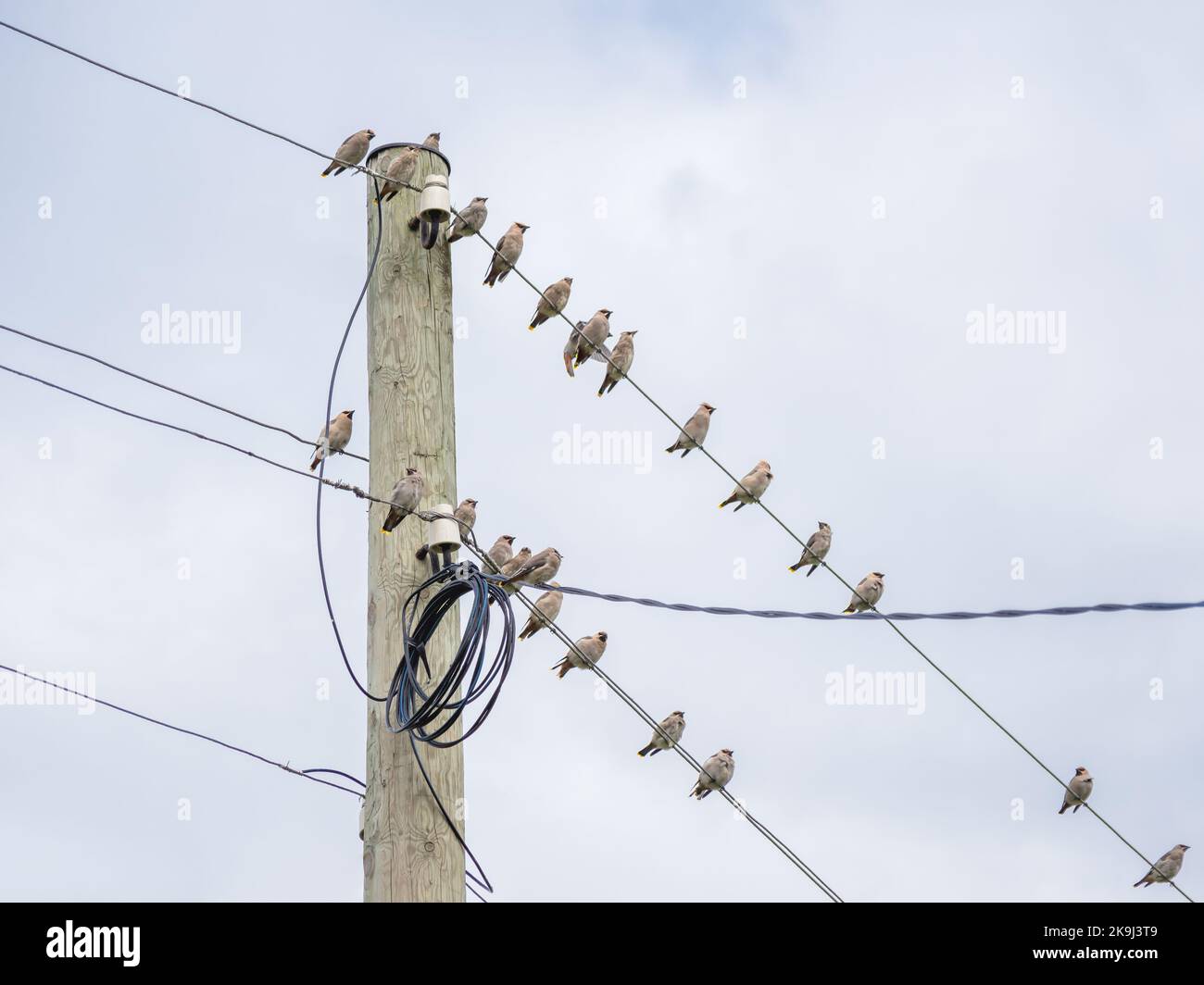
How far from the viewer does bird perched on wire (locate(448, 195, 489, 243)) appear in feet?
23.5

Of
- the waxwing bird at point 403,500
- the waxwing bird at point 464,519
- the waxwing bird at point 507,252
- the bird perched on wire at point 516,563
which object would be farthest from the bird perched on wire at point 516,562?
the waxwing bird at point 403,500

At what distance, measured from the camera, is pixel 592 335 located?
10891 millimetres

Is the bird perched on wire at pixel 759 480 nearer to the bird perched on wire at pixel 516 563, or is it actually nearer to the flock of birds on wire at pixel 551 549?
the flock of birds on wire at pixel 551 549

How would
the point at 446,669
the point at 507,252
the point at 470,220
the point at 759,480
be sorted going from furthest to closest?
1. the point at 759,480
2. the point at 507,252
3. the point at 470,220
4. the point at 446,669

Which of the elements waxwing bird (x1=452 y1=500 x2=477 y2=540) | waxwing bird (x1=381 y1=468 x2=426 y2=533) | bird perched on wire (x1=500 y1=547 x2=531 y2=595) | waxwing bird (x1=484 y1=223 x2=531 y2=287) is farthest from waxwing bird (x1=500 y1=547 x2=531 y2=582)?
waxwing bird (x1=381 y1=468 x2=426 y2=533)

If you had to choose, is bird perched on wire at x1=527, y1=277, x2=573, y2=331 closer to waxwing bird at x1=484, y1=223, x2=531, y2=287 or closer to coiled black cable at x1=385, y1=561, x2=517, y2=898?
waxwing bird at x1=484, y1=223, x2=531, y2=287

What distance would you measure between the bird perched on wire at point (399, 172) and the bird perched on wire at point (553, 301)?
2.94 m

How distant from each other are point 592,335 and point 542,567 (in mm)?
2241

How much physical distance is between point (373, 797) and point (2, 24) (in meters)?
3.77

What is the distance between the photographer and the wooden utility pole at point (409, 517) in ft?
19.4

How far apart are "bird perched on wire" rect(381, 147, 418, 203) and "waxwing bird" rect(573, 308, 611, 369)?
339cm

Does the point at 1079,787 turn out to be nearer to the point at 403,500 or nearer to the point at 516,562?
the point at 516,562

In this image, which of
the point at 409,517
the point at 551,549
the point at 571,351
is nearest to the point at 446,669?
the point at 409,517
